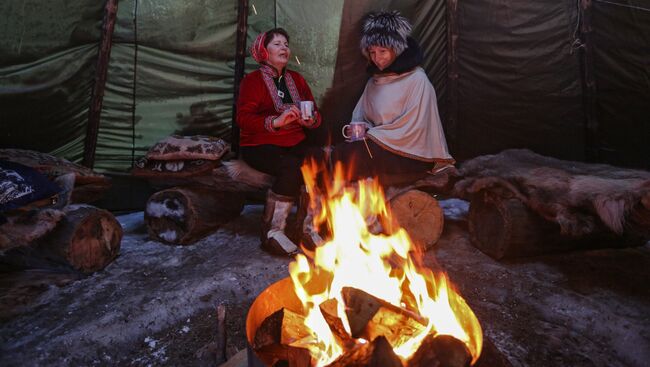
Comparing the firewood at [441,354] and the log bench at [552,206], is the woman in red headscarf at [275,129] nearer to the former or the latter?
the log bench at [552,206]

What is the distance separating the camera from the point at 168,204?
13.3ft

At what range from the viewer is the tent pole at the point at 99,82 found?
434 cm

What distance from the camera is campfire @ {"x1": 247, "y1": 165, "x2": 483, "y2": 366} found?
1524 millimetres

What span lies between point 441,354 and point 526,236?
7.66 feet

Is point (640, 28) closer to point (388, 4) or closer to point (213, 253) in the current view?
point (388, 4)

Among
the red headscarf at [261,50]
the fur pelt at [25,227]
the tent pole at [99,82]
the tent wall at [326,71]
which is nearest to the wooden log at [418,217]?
the tent wall at [326,71]

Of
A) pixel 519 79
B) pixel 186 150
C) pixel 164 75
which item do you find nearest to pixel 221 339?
pixel 186 150

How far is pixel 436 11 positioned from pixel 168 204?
3869mm

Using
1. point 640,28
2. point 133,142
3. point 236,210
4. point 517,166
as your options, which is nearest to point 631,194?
point 517,166

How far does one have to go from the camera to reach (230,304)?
294cm

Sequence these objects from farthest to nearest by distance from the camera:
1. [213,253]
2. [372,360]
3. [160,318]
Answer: [213,253] → [160,318] → [372,360]

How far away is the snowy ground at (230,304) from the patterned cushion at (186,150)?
882mm

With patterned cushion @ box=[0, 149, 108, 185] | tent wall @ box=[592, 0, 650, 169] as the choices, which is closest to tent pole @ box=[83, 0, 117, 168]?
patterned cushion @ box=[0, 149, 108, 185]

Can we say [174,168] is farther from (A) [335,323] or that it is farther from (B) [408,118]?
(A) [335,323]
